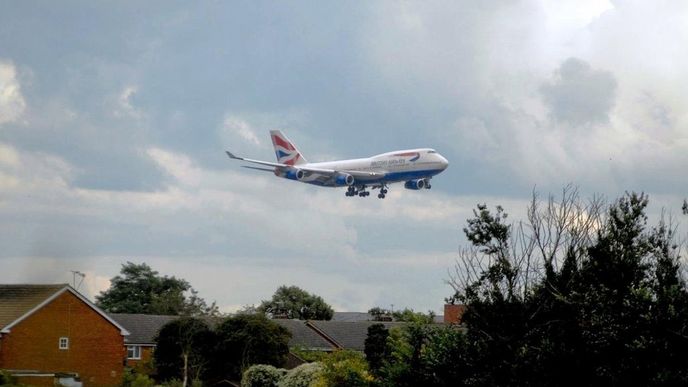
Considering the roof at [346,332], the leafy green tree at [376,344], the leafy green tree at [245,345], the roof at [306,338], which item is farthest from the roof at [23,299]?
the roof at [346,332]

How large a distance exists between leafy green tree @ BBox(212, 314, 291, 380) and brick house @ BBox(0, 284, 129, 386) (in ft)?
19.3

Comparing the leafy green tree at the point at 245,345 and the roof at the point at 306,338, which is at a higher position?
the roof at the point at 306,338

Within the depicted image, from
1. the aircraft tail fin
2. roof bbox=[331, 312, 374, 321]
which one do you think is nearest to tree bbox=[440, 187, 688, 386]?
the aircraft tail fin

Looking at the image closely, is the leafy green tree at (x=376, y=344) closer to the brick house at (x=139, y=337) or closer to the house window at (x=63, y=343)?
the house window at (x=63, y=343)

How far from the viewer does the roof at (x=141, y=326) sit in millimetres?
78375

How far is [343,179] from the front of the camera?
300 ft

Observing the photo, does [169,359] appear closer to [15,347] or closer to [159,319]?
[15,347]

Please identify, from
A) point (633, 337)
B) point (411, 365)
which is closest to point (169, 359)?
point (411, 365)

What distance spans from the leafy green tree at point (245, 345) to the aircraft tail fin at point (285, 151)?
49.9 metres

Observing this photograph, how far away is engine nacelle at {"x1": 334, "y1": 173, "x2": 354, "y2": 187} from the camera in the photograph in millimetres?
91550

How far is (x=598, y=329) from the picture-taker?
29.9 metres

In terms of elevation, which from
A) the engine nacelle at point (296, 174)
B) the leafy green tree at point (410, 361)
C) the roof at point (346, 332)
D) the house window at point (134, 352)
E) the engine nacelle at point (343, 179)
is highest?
the engine nacelle at point (296, 174)

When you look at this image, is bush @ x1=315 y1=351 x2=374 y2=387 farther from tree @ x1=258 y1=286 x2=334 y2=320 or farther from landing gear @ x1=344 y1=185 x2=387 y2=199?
tree @ x1=258 y1=286 x2=334 y2=320

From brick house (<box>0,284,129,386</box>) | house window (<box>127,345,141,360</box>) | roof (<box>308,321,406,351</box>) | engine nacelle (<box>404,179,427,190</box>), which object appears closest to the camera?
brick house (<box>0,284,129,386</box>)
